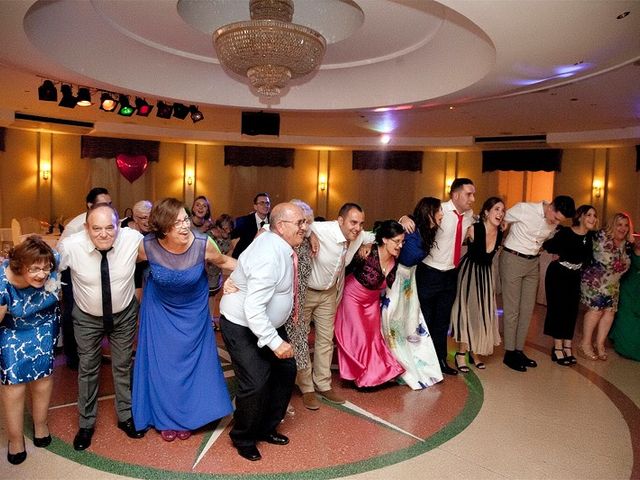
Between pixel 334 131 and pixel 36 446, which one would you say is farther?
pixel 334 131

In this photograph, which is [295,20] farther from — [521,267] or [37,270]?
[37,270]

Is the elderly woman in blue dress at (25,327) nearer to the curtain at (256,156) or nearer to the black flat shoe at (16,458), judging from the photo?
the black flat shoe at (16,458)

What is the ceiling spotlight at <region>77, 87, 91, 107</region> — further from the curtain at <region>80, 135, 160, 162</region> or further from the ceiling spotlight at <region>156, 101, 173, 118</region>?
the curtain at <region>80, 135, 160, 162</region>

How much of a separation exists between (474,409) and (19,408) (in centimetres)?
298

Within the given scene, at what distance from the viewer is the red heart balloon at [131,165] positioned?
11.7 metres

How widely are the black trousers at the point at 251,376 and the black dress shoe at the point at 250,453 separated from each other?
2 centimetres

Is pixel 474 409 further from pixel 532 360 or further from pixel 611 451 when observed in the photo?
pixel 532 360

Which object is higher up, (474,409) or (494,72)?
(494,72)

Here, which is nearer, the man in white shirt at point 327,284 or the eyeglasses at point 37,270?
the eyeglasses at point 37,270

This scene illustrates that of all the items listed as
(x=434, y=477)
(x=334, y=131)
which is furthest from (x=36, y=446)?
(x=334, y=131)

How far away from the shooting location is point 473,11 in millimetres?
3779

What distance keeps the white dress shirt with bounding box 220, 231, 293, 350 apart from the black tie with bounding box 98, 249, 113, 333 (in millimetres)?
658

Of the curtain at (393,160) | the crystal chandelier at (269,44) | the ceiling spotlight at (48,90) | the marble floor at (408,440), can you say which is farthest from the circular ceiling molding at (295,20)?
the curtain at (393,160)

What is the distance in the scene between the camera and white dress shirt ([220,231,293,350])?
2.80m
